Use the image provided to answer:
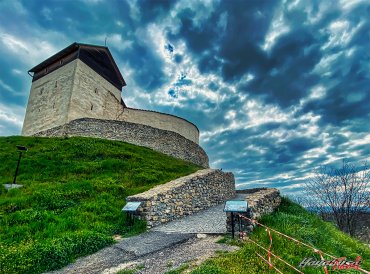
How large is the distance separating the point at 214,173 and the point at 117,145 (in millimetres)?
9430

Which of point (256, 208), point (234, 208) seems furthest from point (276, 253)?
point (256, 208)

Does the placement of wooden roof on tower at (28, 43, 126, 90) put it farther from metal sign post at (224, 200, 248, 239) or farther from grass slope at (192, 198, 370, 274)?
grass slope at (192, 198, 370, 274)

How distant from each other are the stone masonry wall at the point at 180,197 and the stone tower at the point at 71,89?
55.6 feet

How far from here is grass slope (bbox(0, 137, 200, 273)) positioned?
5.49 m

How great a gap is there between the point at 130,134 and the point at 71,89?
24.6 feet

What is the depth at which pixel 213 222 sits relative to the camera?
28.0 ft

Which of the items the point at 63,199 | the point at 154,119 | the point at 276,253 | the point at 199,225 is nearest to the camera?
the point at 276,253

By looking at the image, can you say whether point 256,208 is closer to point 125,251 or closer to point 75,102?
point 125,251

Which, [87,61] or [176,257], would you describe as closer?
[176,257]

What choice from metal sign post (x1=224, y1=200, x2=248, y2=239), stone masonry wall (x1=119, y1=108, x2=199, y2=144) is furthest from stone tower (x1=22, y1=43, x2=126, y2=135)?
metal sign post (x1=224, y1=200, x2=248, y2=239)

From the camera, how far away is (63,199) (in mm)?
9070

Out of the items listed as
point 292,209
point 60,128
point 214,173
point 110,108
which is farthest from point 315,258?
point 110,108

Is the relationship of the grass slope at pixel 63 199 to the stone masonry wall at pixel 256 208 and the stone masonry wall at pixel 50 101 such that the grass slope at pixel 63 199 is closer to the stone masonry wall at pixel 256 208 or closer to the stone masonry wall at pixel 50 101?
the stone masonry wall at pixel 256 208

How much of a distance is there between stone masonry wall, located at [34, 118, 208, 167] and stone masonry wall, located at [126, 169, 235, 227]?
12.0 m
